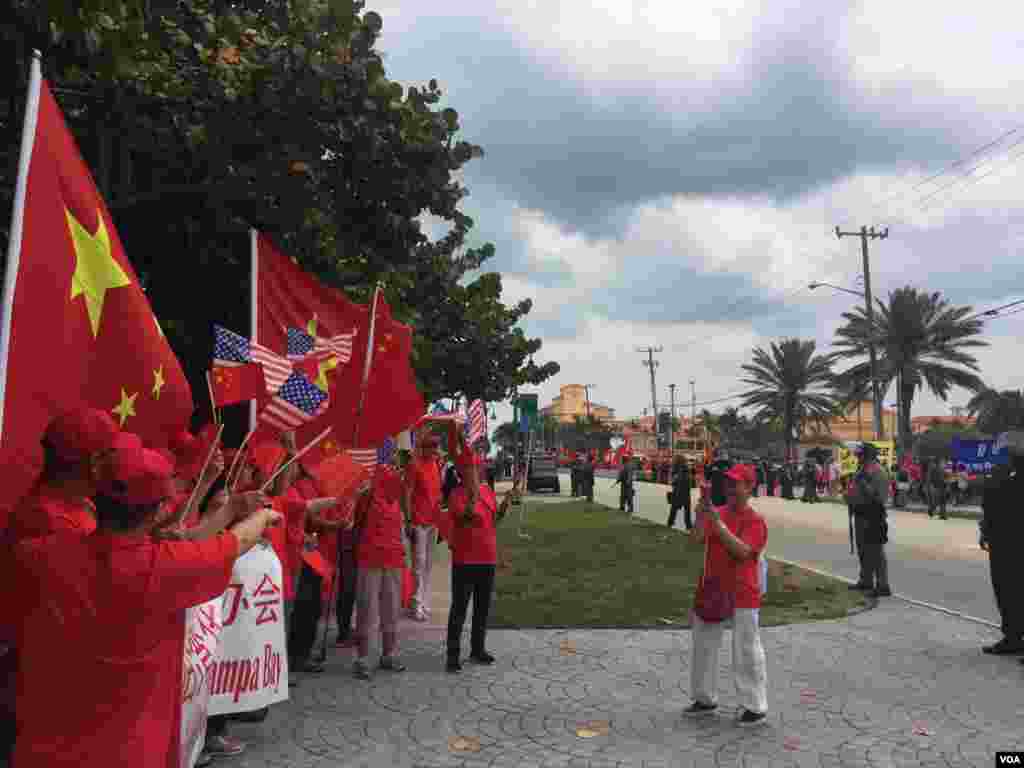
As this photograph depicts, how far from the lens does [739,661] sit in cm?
537

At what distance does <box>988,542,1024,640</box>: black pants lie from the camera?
287 inches

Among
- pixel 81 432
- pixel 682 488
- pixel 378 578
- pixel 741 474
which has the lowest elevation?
pixel 378 578

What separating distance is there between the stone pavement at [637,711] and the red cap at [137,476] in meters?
2.83

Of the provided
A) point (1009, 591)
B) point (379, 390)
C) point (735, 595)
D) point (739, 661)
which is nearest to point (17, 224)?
point (379, 390)

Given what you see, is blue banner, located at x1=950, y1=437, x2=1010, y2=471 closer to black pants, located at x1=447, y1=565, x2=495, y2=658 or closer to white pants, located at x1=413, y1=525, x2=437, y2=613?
white pants, located at x1=413, y1=525, x2=437, y2=613

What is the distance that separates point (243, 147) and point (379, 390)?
3189mm

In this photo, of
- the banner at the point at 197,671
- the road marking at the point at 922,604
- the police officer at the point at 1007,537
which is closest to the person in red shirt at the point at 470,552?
the banner at the point at 197,671

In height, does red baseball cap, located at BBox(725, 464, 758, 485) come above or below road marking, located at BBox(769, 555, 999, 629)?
above

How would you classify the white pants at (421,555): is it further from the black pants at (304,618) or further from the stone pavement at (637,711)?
the black pants at (304,618)

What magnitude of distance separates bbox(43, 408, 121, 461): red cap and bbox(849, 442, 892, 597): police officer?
964cm

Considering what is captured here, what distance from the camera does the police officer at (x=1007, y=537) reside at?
730 cm

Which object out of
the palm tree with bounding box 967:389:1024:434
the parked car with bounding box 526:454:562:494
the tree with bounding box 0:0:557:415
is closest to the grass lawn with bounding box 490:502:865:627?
the tree with bounding box 0:0:557:415

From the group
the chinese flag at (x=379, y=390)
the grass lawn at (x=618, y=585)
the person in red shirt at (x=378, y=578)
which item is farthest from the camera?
the grass lawn at (x=618, y=585)

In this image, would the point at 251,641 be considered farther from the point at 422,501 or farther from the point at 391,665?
the point at 422,501
